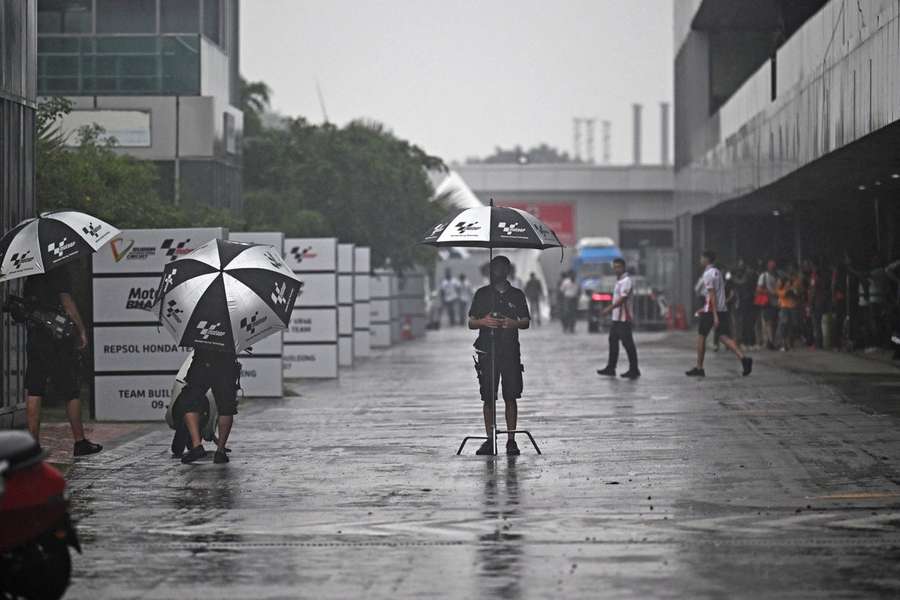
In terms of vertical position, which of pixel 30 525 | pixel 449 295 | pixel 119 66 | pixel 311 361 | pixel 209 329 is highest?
pixel 119 66

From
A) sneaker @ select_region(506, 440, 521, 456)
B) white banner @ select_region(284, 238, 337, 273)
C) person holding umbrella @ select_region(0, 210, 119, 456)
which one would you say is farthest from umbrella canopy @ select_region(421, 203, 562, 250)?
white banner @ select_region(284, 238, 337, 273)

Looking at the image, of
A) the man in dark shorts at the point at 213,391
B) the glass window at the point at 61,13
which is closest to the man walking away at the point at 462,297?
the glass window at the point at 61,13

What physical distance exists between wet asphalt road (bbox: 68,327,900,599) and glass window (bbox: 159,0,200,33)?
19.0m

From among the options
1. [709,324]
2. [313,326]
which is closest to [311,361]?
[313,326]

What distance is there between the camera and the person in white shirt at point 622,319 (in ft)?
88.1

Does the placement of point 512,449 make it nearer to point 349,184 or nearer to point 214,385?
point 214,385

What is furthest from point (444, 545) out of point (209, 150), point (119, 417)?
point (209, 150)

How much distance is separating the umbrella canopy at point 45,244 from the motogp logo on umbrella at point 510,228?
3345 mm

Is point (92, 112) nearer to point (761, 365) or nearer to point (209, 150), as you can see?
point (209, 150)

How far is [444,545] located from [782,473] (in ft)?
13.8

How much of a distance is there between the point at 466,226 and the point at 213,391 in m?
2.56

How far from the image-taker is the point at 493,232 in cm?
1520

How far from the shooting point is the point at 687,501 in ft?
40.0

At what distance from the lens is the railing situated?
1438 inches
